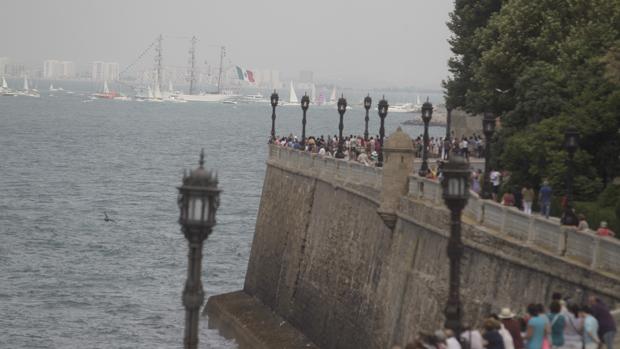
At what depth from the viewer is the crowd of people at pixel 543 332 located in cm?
1847

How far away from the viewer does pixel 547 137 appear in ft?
117

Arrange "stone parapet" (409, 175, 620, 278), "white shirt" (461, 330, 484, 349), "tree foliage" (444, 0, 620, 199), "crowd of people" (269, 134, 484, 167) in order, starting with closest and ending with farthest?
"white shirt" (461, 330, 484, 349) → "stone parapet" (409, 175, 620, 278) → "tree foliage" (444, 0, 620, 199) → "crowd of people" (269, 134, 484, 167)

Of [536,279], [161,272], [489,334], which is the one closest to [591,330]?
[489,334]

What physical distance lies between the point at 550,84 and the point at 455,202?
19621 millimetres

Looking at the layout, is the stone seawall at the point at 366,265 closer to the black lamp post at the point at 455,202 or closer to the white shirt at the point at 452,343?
the black lamp post at the point at 455,202

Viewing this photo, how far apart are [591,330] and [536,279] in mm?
5696

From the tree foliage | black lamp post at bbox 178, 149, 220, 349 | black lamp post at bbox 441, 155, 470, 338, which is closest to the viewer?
black lamp post at bbox 178, 149, 220, 349

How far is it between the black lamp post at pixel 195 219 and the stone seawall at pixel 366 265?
7.97 metres

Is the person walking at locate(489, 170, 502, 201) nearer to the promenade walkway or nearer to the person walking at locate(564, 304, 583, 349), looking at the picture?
the promenade walkway

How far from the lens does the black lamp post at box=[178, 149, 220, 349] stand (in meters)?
16.3

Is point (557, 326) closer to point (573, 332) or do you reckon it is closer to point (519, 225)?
point (573, 332)

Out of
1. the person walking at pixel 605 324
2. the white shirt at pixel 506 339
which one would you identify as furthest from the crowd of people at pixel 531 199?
the white shirt at pixel 506 339

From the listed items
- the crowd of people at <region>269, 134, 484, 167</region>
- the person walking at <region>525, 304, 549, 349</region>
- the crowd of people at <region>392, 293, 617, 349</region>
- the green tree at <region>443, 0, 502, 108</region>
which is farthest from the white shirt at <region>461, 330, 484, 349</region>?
the green tree at <region>443, 0, 502, 108</region>

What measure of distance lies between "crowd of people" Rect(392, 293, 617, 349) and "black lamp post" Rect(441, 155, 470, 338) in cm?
79
